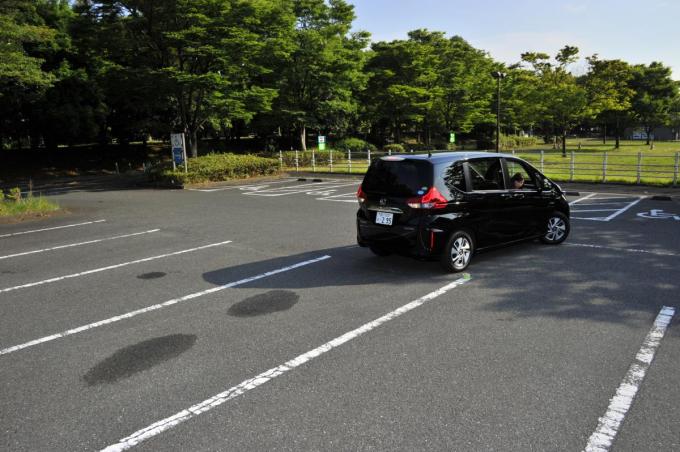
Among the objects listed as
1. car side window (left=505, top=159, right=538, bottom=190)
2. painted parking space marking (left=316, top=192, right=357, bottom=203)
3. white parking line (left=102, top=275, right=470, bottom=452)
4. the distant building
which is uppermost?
the distant building

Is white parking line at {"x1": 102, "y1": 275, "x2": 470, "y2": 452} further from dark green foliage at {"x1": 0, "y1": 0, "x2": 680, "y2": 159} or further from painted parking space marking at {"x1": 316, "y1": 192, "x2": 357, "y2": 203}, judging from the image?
dark green foliage at {"x1": 0, "y1": 0, "x2": 680, "y2": 159}

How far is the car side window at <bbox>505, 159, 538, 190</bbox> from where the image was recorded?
23.4 ft

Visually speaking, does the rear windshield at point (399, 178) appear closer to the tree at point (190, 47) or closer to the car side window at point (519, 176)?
the car side window at point (519, 176)

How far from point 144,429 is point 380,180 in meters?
4.54

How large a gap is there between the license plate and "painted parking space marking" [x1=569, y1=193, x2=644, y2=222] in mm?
6282

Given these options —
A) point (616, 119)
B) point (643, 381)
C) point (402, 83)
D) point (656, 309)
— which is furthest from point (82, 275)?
point (616, 119)

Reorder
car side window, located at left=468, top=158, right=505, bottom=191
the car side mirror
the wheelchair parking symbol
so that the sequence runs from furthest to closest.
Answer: the wheelchair parking symbol → the car side mirror → car side window, located at left=468, top=158, right=505, bottom=191

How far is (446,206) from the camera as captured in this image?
6.14 metres

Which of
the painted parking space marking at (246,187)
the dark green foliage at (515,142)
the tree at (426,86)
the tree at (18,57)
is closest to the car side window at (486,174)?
the painted parking space marking at (246,187)

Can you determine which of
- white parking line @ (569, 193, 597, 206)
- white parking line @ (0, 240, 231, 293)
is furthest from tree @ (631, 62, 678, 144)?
white parking line @ (0, 240, 231, 293)

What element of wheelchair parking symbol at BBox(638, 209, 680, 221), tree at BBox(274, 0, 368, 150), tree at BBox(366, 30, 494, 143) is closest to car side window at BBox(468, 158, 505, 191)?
wheelchair parking symbol at BBox(638, 209, 680, 221)

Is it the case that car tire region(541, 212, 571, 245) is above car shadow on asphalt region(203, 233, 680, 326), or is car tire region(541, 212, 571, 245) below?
above

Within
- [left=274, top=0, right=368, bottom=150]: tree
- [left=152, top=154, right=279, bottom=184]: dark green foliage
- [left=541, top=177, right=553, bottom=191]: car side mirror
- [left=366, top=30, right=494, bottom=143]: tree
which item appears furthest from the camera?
[left=366, top=30, right=494, bottom=143]: tree

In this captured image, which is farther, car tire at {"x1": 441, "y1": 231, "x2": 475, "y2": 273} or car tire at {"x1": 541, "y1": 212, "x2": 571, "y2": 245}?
car tire at {"x1": 541, "y1": 212, "x2": 571, "y2": 245}
